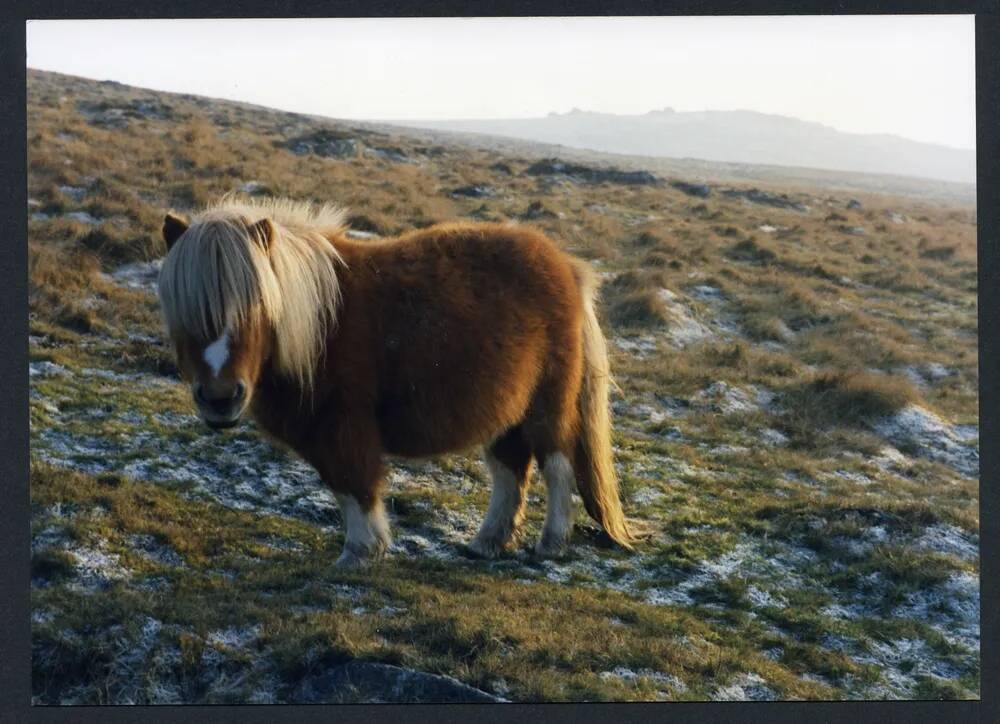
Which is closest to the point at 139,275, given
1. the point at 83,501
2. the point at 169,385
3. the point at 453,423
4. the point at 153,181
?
the point at 169,385

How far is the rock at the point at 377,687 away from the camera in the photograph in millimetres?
4887

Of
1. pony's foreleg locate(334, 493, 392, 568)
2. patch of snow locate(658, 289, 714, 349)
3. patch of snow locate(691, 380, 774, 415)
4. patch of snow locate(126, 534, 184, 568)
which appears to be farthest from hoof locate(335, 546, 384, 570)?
patch of snow locate(658, 289, 714, 349)

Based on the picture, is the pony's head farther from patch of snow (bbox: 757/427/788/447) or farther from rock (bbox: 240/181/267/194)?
rock (bbox: 240/181/267/194)

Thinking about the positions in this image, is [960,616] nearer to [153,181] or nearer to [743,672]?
[743,672]

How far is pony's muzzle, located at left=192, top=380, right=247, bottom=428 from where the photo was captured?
496cm

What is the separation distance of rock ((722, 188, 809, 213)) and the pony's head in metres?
20.0

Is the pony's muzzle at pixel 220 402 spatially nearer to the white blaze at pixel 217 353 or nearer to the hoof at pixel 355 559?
the white blaze at pixel 217 353

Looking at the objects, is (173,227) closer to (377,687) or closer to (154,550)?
(154,550)

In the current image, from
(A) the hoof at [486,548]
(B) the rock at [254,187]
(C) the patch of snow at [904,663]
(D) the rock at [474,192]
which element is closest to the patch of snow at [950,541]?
(C) the patch of snow at [904,663]

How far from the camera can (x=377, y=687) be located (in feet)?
16.1

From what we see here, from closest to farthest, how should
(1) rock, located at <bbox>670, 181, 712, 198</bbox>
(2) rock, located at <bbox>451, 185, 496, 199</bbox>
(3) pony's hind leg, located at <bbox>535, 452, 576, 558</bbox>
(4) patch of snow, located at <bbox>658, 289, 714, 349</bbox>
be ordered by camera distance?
(3) pony's hind leg, located at <bbox>535, 452, 576, 558</bbox> → (4) patch of snow, located at <bbox>658, 289, 714, 349</bbox> → (2) rock, located at <bbox>451, 185, 496, 199</bbox> → (1) rock, located at <bbox>670, 181, 712, 198</bbox>

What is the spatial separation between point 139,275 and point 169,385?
253cm

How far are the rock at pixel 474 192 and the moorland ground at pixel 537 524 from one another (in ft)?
13.3

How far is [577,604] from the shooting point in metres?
5.79
